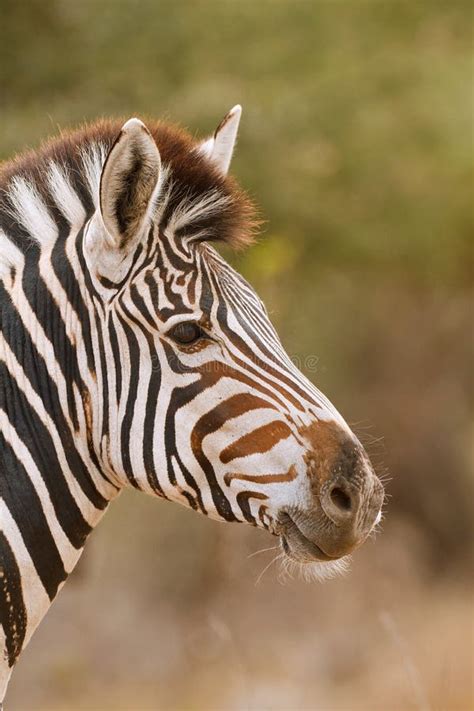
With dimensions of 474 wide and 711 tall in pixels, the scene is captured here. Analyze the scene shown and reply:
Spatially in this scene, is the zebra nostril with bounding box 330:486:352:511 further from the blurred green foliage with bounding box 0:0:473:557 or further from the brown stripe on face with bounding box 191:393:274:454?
the blurred green foliage with bounding box 0:0:473:557

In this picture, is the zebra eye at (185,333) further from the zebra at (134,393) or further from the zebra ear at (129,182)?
the zebra ear at (129,182)

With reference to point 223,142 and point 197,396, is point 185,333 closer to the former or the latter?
point 197,396

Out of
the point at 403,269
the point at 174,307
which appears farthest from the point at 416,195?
the point at 174,307

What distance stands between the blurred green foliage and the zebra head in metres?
6.08

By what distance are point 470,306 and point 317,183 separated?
7710 millimetres

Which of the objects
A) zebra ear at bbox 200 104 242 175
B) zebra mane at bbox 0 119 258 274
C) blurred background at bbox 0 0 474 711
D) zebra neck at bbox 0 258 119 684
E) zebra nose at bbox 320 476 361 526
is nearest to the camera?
zebra nose at bbox 320 476 361 526

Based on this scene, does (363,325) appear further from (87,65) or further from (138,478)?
(138,478)

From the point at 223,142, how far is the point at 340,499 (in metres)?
1.68

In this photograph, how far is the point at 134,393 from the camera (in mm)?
3609

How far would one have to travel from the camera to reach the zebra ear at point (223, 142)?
13.6 ft

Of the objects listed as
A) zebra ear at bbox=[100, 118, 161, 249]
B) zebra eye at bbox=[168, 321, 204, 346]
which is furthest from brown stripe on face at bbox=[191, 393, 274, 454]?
zebra ear at bbox=[100, 118, 161, 249]

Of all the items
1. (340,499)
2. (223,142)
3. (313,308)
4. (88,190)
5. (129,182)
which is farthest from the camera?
(313,308)

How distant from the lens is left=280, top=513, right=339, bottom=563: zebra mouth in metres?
3.50

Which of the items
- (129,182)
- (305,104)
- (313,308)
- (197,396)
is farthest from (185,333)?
(313,308)
